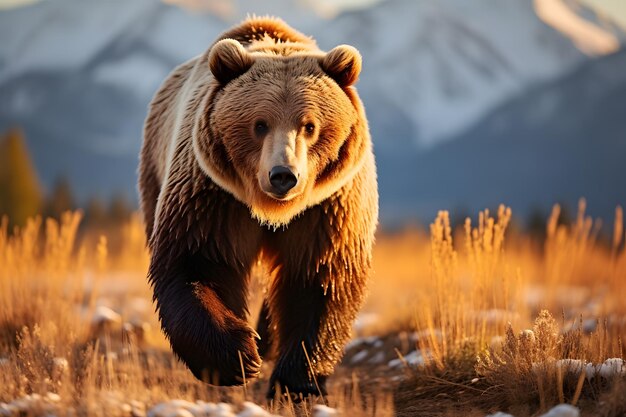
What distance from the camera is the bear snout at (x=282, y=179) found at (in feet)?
13.4

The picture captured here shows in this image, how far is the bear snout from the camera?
4.09 meters

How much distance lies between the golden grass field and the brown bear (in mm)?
348

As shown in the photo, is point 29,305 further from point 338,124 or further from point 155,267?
point 338,124

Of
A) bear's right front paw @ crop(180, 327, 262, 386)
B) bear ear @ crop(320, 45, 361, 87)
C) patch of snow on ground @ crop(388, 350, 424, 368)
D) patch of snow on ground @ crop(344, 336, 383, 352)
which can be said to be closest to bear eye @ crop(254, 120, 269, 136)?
bear ear @ crop(320, 45, 361, 87)

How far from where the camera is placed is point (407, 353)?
6.34 metres

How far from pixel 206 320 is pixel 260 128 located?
1.09 meters

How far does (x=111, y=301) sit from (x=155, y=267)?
24.6ft

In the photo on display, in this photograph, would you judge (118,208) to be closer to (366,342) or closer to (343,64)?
(366,342)

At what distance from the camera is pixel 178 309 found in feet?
14.9

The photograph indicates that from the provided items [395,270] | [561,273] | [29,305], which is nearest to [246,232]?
[29,305]

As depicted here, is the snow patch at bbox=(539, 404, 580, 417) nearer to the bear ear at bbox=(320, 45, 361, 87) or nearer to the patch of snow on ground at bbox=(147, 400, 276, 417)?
the patch of snow on ground at bbox=(147, 400, 276, 417)

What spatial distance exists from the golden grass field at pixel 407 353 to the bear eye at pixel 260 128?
4.45ft

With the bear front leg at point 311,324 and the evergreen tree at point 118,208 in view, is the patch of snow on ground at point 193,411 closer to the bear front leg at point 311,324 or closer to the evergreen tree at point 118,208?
the bear front leg at point 311,324

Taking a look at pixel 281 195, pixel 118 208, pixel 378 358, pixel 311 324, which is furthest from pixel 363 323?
pixel 118 208
